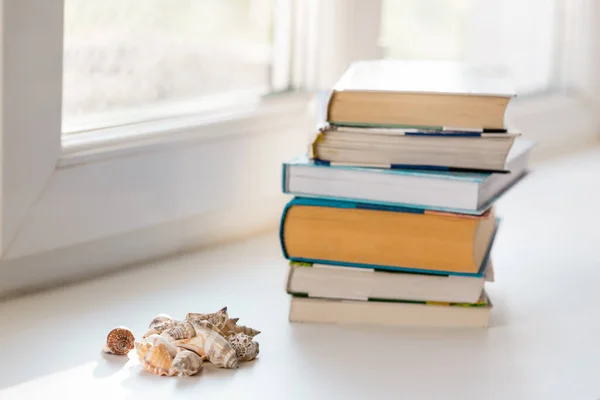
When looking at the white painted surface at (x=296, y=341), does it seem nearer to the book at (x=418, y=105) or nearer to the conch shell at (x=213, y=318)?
the conch shell at (x=213, y=318)

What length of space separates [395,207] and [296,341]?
0.15 meters

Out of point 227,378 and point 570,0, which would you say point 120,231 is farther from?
point 570,0

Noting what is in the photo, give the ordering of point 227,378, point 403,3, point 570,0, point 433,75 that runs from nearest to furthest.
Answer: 1. point 227,378
2. point 433,75
3. point 403,3
4. point 570,0

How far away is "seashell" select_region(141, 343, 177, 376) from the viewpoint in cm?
79

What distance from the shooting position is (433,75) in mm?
1018

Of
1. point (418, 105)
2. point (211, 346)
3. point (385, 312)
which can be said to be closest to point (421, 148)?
point (418, 105)

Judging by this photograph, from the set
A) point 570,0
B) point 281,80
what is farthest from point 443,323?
point 570,0

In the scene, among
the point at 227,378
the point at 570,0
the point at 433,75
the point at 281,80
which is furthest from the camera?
the point at 570,0

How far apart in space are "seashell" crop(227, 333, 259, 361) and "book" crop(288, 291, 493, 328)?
103mm

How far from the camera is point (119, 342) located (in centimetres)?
82

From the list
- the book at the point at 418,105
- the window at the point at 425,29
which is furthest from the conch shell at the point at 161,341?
the window at the point at 425,29

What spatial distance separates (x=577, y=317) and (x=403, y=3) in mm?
715

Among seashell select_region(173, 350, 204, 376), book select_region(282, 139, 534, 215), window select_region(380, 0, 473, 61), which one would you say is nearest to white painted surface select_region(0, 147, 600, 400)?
seashell select_region(173, 350, 204, 376)

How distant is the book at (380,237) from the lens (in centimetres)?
90
